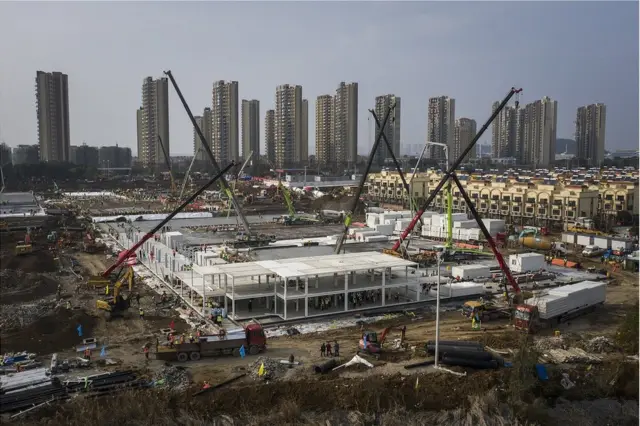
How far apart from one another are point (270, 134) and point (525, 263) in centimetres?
6253

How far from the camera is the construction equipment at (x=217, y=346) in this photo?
8.68 m

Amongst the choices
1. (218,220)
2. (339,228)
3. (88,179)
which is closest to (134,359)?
(339,228)

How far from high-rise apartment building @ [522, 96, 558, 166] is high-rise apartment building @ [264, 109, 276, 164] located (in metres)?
32.7

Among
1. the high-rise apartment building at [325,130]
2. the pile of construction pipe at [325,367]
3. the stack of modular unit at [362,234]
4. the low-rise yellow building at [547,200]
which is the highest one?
the high-rise apartment building at [325,130]

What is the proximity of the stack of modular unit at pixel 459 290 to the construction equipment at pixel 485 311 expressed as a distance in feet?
4.58

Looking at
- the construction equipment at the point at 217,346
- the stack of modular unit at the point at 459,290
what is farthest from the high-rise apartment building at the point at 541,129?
the construction equipment at the point at 217,346

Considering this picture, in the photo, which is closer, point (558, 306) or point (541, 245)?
point (558, 306)

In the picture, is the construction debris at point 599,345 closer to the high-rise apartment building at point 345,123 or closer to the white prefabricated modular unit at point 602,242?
the white prefabricated modular unit at point 602,242

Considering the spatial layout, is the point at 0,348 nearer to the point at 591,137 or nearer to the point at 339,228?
the point at 339,228

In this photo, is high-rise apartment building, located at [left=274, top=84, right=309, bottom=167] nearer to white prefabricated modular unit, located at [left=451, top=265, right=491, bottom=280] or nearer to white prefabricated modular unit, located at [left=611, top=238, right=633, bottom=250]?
white prefabricated modular unit, located at [left=611, top=238, right=633, bottom=250]

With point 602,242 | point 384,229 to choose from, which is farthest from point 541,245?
point 384,229

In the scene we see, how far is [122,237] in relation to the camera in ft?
72.7

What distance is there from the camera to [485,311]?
1135 cm

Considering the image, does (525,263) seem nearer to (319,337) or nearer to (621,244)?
(621,244)
